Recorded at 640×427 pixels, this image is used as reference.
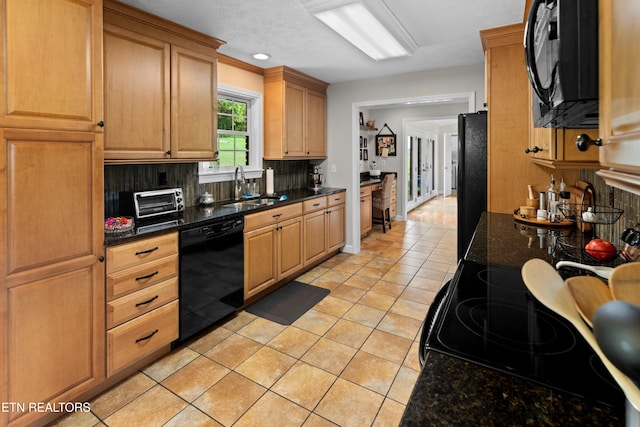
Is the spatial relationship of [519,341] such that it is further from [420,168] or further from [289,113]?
[420,168]

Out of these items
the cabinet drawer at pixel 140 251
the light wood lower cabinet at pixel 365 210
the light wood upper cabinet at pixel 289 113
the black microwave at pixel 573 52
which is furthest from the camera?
the light wood lower cabinet at pixel 365 210

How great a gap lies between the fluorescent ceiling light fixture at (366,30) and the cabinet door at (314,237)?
1853mm

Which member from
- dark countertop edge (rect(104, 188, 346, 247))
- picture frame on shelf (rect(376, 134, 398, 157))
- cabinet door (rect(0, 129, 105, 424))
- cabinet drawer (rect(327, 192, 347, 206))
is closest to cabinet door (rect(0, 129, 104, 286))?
cabinet door (rect(0, 129, 105, 424))

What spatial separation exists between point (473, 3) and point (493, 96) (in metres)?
0.74

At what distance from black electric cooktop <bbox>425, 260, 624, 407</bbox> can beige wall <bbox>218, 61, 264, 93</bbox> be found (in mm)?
3190

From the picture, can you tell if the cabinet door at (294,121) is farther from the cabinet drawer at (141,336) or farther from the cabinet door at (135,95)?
the cabinet drawer at (141,336)

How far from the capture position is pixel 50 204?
1723mm

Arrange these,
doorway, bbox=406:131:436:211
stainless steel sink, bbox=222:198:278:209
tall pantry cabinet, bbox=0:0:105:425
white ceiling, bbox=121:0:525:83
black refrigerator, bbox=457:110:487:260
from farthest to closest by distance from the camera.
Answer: doorway, bbox=406:131:436:211 < stainless steel sink, bbox=222:198:278:209 < black refrigerator, bbox=457:110:487:260 < white ceiling, bbox=121:0:525:83 < tall pantry cabinet, bbox=0:0:105:425

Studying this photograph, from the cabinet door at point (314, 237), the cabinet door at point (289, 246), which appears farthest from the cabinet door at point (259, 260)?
the cabinet door at point (314, 237)

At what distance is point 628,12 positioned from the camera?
0.54m

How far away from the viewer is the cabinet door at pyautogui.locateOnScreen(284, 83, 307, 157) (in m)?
4.15

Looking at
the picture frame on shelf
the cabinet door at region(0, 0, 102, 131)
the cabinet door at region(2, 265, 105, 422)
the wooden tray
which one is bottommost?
the cabinet door at region(2, 265, 105, 422)

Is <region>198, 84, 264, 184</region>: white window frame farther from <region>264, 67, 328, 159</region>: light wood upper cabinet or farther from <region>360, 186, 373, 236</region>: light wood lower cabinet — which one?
<region>360, 186, 373, 236</region>: light wood lower cabinet

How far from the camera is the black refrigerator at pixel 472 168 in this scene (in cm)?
314
